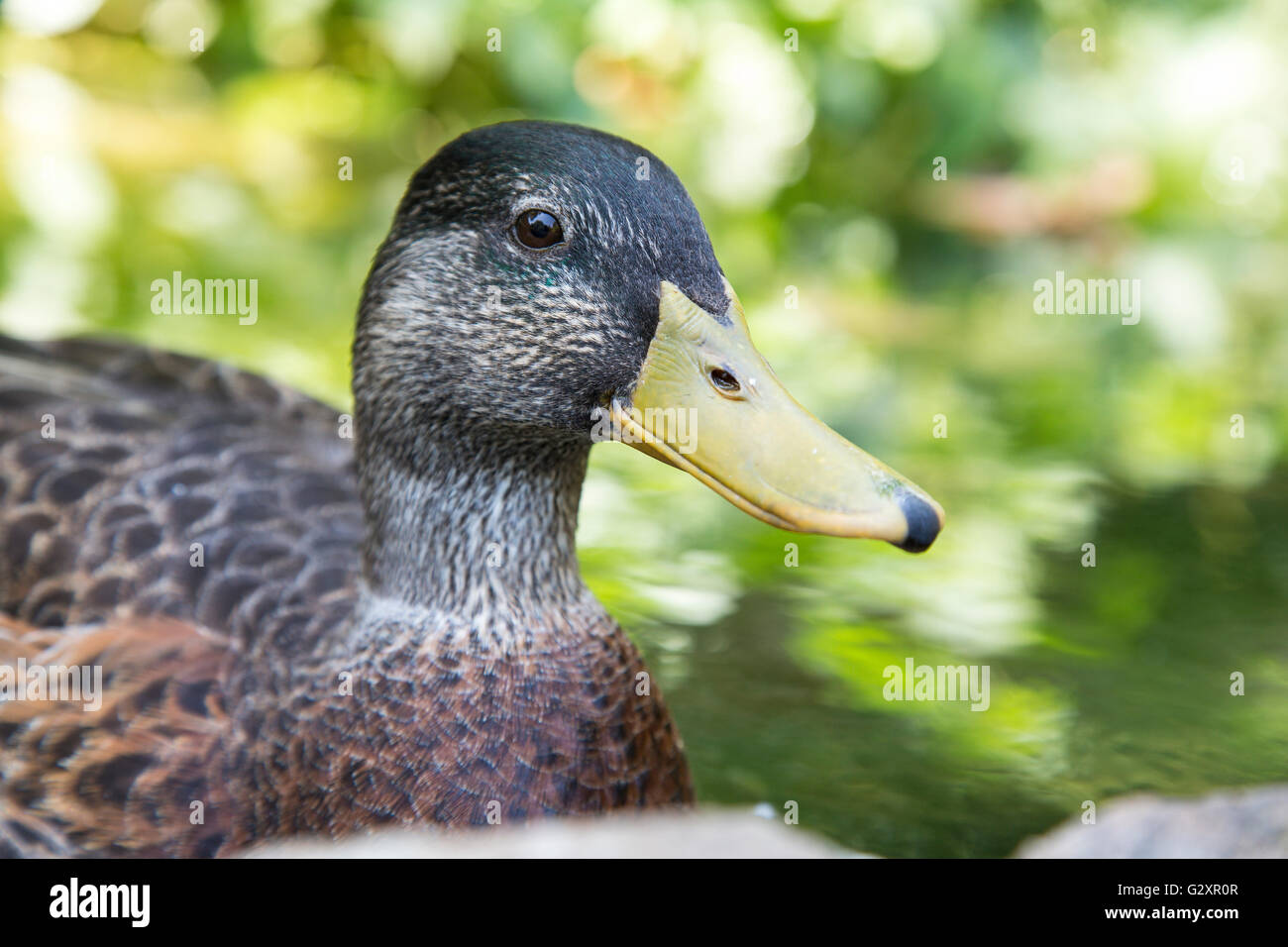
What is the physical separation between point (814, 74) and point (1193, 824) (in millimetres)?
6308

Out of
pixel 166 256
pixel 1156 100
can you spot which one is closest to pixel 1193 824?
pixel 166 256

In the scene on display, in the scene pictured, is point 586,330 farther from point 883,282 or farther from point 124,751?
point 883,282

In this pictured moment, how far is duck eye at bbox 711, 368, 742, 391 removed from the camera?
2.91 m

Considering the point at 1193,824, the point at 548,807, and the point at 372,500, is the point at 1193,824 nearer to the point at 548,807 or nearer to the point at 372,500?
the point at 548,807

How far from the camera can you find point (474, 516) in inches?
127

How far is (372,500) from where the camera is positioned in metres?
3.34

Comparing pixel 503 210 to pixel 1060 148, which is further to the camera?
pixel 1060 148

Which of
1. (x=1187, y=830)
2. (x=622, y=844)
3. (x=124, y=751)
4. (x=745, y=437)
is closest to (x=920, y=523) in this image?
(x=745, y=437)

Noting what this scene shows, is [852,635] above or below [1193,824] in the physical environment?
above

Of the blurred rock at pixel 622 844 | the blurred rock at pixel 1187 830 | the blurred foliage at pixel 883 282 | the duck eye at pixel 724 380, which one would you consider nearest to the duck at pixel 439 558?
the duck eye at pixel 724 380

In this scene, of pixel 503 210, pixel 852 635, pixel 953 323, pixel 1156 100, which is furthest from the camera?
pixel 1156 100

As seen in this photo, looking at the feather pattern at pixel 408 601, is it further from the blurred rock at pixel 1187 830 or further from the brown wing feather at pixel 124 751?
the blurred rock at pixel 1187 830

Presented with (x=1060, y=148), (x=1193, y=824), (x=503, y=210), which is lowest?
(x=1193, y=824)

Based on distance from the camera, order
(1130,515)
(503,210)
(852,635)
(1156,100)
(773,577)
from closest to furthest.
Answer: (503,210) → (852,635) → (773,577) → (1130,515) → (1156,100)
